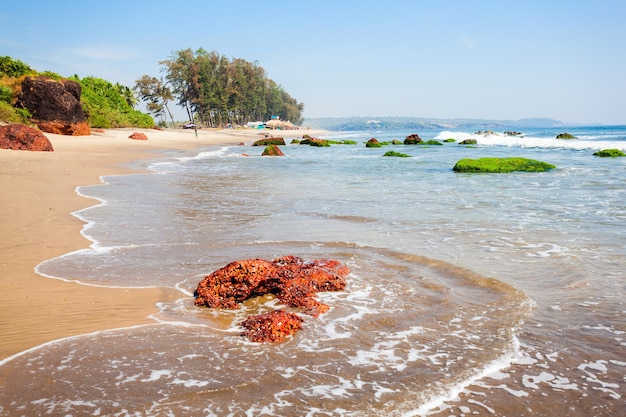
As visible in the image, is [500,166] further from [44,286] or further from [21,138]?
[21,138]

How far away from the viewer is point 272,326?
4062 millimetres

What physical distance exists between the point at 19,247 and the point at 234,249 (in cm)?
301

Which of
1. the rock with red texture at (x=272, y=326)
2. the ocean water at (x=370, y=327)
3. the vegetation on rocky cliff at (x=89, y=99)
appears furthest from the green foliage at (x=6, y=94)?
the rock with red texture at (x=272, y=326)

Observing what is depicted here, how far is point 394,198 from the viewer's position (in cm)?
1236

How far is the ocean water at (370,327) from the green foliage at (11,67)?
116 ft

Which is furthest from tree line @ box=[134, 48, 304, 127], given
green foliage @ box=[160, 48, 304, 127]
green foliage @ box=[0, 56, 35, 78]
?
green foliage @ box=[0, 56, 35, 78]

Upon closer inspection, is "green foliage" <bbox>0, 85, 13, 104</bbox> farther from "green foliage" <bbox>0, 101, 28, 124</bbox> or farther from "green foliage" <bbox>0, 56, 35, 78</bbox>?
"green foliage" <bbox>0, 56, 35, 78</bbox>

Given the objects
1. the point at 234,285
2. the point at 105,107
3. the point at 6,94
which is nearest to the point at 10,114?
the point at 6,94

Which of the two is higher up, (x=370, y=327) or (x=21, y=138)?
(x=21, y=138)

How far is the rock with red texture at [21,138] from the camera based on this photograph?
21.0 m

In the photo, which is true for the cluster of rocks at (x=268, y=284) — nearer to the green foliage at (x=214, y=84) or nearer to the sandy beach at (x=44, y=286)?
the sandy beach at (x=44, y=286)

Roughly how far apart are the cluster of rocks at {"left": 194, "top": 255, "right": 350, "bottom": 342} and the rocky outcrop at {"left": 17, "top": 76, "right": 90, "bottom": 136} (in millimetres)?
31565

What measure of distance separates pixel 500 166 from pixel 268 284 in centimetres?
1728

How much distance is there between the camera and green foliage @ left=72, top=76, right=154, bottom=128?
147ft
